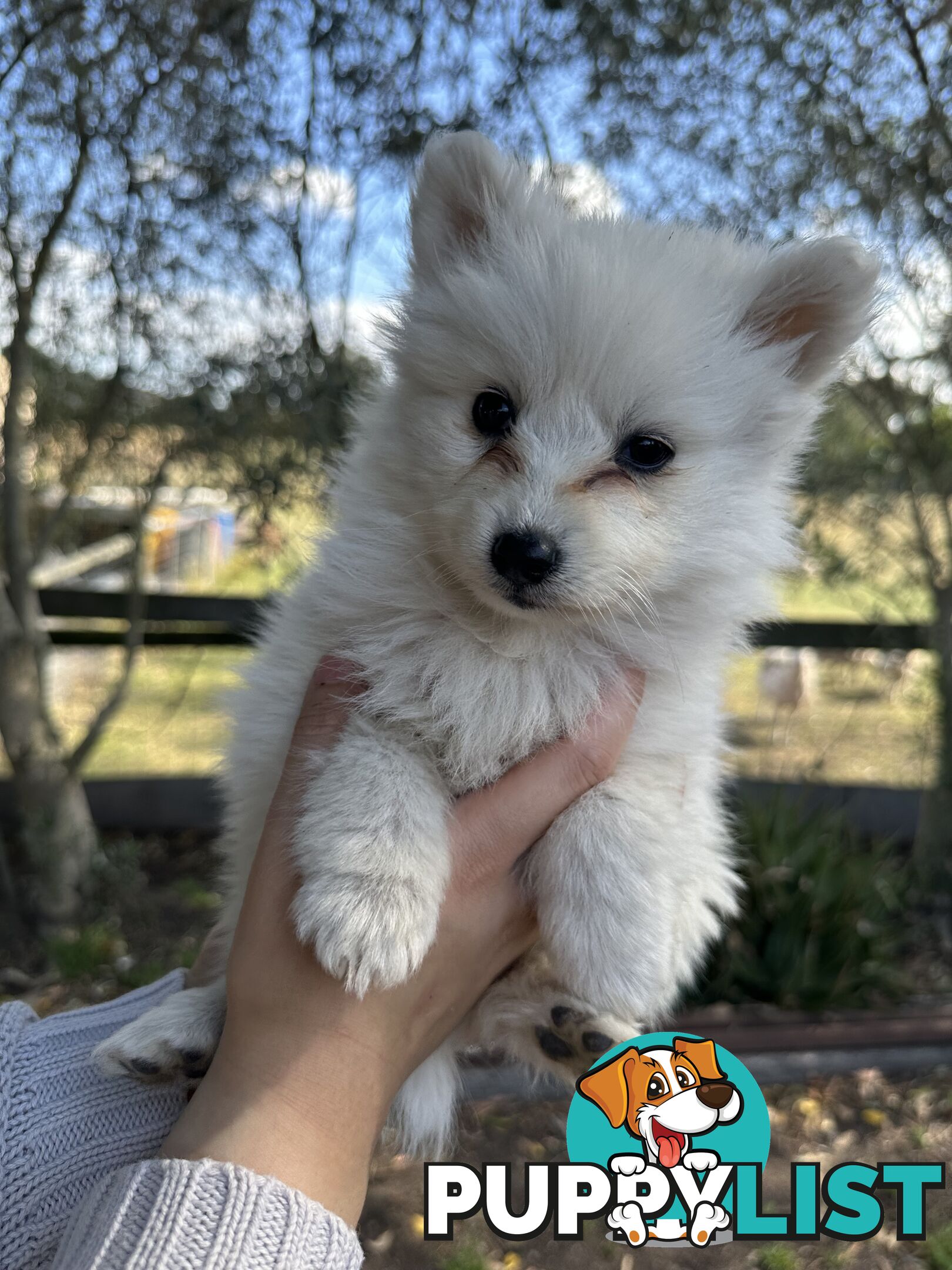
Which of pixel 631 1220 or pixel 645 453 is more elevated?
pixel 645 453

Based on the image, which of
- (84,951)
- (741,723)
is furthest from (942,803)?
(84,951)

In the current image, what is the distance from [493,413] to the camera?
65.4 inches

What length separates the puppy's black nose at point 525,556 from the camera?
58.7 inches

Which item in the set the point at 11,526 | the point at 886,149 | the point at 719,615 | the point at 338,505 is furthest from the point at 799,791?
the point at 11,526

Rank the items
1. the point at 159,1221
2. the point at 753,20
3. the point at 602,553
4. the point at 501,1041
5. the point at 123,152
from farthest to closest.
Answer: the point at 123,152 < the point at 753,20 < the point at 501,1041 < the point at 602,553 < the point at 159,1221

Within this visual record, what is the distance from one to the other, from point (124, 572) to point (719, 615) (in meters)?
5.32

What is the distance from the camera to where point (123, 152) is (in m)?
3.88

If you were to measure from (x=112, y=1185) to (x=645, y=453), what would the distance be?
1.53 metres

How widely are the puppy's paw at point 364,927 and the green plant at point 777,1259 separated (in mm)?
2436

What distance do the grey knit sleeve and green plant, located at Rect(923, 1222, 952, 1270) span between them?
8.78 ft

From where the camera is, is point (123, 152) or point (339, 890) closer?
point (339, 890)

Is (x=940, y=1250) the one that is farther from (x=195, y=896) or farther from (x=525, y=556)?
(x=195, y=896)

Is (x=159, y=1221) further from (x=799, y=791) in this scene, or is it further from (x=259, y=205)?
(x=799, y=791)

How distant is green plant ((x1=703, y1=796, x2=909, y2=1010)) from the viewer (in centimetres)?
414
